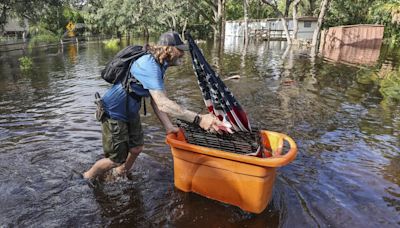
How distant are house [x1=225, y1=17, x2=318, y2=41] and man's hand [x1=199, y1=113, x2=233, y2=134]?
118 ft

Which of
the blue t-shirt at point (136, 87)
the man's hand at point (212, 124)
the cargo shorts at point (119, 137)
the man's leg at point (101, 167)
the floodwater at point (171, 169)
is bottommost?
the floodwater at point (171, 169)

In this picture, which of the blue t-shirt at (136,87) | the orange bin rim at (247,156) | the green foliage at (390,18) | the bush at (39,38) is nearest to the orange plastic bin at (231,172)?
the orange bin rim at (247,156)

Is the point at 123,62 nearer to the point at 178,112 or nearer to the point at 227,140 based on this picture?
the point at 178,112

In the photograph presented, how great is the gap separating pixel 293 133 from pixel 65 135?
4331 mm

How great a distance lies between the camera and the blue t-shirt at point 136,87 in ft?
10.9

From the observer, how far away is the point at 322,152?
569 cm

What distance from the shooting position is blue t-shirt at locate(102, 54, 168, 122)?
332 centimetres

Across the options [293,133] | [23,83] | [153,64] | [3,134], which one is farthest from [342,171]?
[23,83]

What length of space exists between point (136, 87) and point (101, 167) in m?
1.20

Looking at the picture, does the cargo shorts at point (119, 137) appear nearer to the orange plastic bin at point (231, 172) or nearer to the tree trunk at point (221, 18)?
the orange plastic bin at point (231, 172)

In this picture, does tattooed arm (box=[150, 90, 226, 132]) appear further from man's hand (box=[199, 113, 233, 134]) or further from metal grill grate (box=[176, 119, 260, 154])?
metal grill grate (box=[176, 119, 260, 154])

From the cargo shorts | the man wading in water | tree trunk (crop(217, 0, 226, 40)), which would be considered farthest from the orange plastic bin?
tree trunk (crop(217, 0, 226, 40))

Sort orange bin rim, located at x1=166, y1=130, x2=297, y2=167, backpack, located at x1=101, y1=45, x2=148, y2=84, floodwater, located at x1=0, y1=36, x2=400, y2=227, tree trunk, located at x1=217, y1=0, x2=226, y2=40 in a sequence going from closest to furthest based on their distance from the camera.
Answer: orange bin rim, located at x1=166, y1=130, x2=297, y2=167 → backpack, located at x1=101, y1=45, x2=148, y2=84 → floodwater, located at x1=0, y1=36, x2=400, y2=227 → tree trunk, located at x1=217, y1=0, x2=226, y2=40

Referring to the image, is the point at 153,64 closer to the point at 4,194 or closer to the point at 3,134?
the point at 4,194
